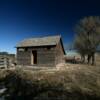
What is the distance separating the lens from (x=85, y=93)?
26.3 feet

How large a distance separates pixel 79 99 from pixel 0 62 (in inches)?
549

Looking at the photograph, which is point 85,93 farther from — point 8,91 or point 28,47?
point 28,47

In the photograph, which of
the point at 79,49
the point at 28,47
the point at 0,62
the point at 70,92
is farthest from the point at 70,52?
the point at 70,92

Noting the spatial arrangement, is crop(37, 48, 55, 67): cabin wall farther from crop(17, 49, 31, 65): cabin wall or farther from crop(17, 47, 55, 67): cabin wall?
crop(17, 49, 31, 65): cabin wall

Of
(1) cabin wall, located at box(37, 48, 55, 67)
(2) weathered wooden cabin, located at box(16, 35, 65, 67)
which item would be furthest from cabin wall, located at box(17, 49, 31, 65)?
(1) cabin wall, located at box(37, 48, 55, 67)

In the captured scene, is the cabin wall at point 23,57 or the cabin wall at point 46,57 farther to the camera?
the cabin wall at point 23,57

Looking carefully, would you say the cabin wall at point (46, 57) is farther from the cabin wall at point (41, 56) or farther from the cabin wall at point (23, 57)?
the cabin wall at point (23, 57)

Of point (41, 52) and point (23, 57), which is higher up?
point (41, 52)

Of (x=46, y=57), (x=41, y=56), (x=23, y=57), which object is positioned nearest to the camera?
(x=46, y=57)

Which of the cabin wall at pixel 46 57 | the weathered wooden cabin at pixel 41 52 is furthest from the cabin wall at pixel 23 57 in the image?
the cabin wall at pixel 46 57

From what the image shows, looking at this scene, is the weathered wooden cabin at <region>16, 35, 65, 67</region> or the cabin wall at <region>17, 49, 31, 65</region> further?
the cabin wall at <region>17, 49, 31, 65</region>

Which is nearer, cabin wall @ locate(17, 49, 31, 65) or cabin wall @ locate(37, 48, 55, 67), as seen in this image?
cabin wall @ locate(37, 48, 55, 67)

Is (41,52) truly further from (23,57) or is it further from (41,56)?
(23,57)

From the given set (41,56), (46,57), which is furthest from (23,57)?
(46,57)
